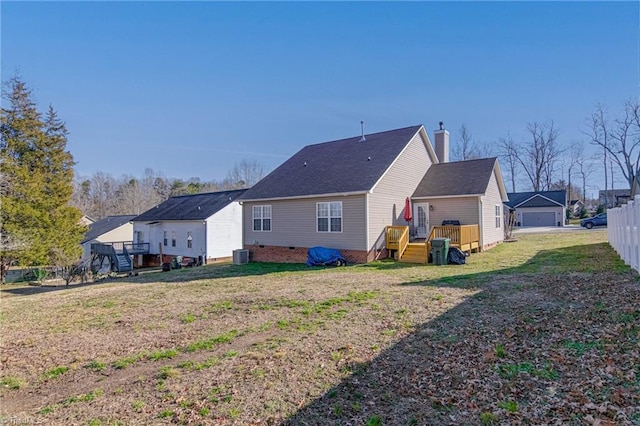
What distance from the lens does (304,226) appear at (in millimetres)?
17312

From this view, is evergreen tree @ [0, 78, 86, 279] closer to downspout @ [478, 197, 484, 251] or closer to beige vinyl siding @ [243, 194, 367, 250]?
beige vinyl siding @ [243, 194, 367, 250]

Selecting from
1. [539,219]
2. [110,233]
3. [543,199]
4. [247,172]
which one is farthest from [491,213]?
[247,172]

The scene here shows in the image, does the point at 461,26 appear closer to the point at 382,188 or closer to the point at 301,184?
the point at 382,188

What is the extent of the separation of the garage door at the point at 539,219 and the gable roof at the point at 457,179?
95.1 ft

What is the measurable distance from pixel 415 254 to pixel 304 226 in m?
5.50

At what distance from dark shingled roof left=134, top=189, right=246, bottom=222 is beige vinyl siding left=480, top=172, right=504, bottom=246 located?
1885cm

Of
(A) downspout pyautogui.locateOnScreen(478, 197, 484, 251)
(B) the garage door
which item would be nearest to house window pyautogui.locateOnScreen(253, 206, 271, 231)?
(A) downspout pyautogui.locateOnScreen(478, 197, 484, 251)

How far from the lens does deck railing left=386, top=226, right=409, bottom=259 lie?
15.5 metres

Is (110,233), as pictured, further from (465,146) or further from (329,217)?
(465,146)

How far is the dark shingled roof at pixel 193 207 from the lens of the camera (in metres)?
28.3

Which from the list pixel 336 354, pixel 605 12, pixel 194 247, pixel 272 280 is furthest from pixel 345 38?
pixel 194 247

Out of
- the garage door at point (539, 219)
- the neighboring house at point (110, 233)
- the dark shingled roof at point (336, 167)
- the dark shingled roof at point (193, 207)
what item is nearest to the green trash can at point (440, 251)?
the dark shingled roof at point (336, 167)

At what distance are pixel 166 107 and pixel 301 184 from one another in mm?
10376

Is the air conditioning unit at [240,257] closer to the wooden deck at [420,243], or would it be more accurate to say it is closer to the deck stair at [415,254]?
the wooden deck at [420,243]
